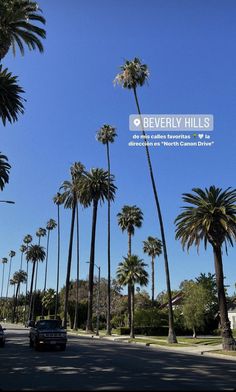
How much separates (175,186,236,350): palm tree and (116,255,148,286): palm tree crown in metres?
22.6

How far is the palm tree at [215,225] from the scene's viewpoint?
34875 mm

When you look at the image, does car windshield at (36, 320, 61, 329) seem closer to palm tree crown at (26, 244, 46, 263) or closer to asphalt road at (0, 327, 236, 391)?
asphalt road at (0, 327, 236, 391)

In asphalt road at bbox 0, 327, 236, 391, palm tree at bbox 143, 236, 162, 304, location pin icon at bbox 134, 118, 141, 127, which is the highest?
location pin icon at bbox 134, 118, 141, 127

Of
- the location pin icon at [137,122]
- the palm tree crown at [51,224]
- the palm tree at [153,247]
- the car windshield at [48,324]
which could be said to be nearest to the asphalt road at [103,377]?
the car windshield at [48,324]

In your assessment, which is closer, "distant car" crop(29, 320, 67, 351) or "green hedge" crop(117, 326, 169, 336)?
"distant car" crop(29, 320, 67, 351)

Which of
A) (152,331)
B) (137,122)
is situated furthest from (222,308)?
(152,331)

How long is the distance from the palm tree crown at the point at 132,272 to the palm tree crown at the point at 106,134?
18690 millimetres

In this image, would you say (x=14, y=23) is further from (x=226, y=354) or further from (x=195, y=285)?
(x=195, y=285)

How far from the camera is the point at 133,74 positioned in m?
49.2

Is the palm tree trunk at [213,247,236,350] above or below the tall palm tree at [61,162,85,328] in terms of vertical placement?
below

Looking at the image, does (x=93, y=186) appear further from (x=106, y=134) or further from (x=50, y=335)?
(x=50, y=335)

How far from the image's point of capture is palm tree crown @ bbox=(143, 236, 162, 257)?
98.0 m

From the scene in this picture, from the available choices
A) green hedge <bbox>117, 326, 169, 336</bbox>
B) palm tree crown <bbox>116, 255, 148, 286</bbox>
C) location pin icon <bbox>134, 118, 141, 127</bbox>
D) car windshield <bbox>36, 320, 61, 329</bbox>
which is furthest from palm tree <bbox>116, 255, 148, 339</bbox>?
car windshield <bbox>36, 320, 61, 329</bbox>

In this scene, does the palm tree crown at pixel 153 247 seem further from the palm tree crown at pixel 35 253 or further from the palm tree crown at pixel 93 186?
the palm tree crown at pixel 35 253
